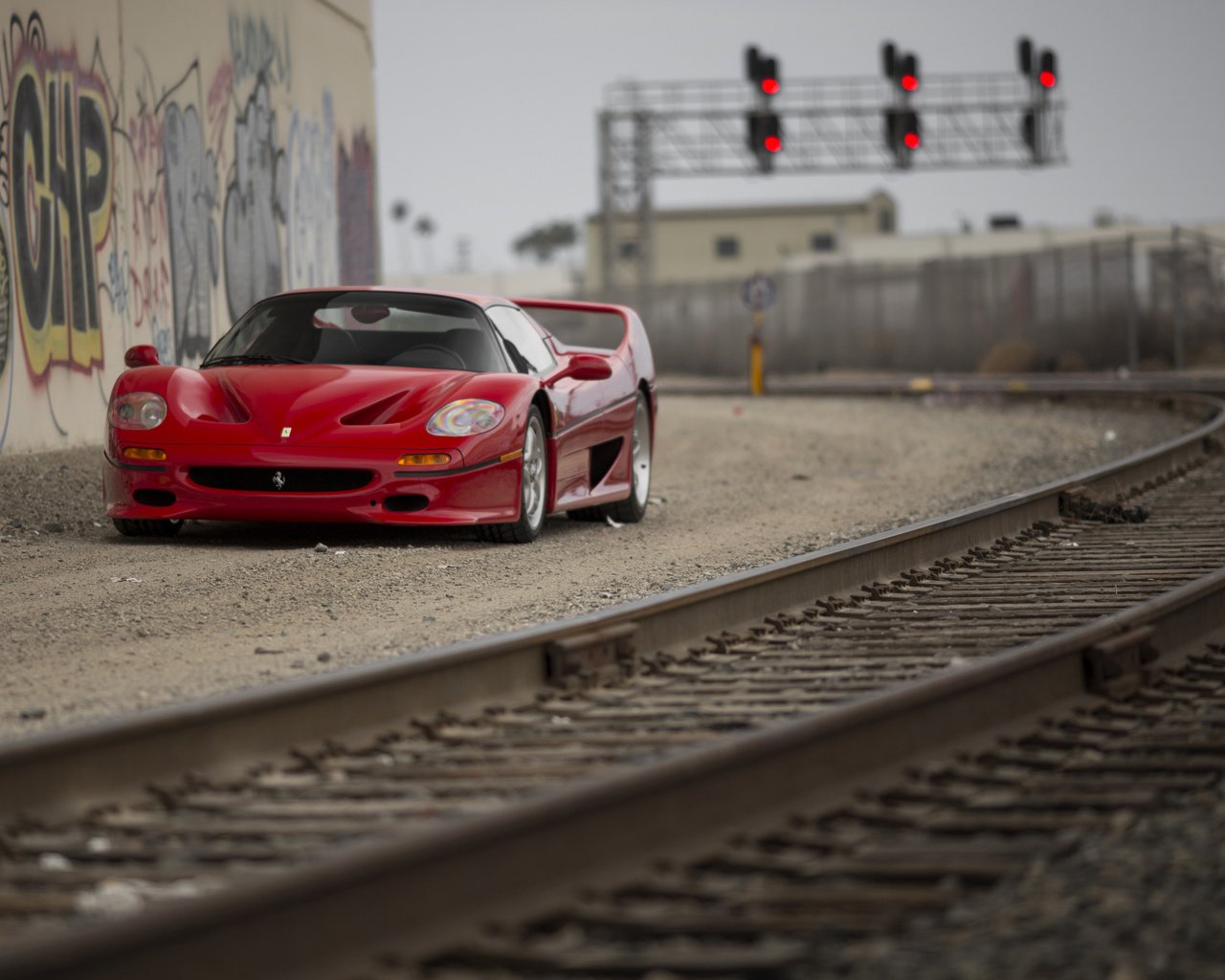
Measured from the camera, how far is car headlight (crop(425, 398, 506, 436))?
8828mm

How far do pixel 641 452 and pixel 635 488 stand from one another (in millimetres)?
286

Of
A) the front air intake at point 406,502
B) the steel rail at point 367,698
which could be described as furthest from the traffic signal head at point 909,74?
the steel rail at point 367,698

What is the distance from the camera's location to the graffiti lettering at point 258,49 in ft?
58.9

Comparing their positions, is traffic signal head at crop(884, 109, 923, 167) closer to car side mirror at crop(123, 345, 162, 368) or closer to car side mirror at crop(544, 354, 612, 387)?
car side mirror at crop(544, 354, 612, 387)

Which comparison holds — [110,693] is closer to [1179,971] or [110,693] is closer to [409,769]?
[409,769]

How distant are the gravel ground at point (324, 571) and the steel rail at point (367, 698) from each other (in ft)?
2.35

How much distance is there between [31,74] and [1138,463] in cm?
809

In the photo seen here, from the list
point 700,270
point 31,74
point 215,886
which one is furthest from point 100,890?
point 700,270

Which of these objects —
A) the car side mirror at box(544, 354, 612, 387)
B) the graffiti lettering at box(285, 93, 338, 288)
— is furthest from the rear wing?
A: the graffiti lettering at box(285, 93, 338, 288)

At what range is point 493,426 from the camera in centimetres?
888

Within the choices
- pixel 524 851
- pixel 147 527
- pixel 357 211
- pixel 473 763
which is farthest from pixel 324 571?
pixel 357 211

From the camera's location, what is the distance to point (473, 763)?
14.7 feet

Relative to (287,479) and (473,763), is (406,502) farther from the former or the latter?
(473,763)

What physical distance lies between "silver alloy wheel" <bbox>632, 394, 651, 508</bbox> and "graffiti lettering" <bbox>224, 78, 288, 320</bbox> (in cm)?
769
